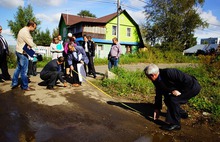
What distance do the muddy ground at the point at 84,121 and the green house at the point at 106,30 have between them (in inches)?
966

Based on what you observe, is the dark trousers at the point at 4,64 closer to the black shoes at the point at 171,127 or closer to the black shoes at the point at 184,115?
the black shoes at the point at 171,127

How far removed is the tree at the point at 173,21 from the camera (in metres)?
32.3

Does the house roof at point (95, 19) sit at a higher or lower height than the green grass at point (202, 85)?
higher

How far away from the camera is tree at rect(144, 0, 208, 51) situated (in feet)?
106

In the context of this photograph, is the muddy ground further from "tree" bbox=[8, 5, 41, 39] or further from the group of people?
"tree" bbox=[8, 5, 41, 39]

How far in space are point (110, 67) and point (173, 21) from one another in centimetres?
2690

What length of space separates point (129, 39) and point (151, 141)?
32070 mm

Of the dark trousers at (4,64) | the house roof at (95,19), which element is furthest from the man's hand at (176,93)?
the house roof at (95,19)

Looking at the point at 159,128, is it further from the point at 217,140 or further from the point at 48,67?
the point at 48,67

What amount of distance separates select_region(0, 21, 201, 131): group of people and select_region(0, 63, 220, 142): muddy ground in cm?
37

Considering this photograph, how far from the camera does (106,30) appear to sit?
106ft

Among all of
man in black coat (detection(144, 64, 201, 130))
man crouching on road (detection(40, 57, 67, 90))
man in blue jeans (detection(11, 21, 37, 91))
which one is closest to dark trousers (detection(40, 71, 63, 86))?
man crouching on road (detection(40, 57, 67, 90))

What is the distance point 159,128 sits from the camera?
402cm

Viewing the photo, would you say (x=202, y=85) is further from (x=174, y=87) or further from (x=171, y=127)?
(x=171, y=127)
